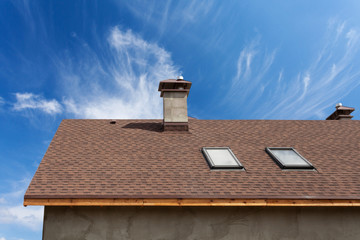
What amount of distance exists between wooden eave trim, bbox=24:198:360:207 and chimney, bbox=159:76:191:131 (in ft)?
14.5

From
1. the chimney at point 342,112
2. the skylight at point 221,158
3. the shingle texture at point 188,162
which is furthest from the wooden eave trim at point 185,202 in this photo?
the chimney at point 342,112

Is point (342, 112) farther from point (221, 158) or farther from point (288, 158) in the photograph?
point (221, 158)

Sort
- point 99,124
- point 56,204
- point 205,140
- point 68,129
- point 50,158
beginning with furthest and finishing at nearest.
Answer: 1. point 99,124
2. point 68,129
3. point 205,140
4. point 50,158
5. point 56,204

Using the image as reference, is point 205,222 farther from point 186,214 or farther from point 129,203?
point 129,203

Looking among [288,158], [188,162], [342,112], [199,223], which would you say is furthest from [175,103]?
[342,112]

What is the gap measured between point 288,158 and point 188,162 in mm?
3157

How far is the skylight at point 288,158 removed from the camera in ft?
26.5

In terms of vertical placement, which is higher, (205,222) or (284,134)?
(284,134)

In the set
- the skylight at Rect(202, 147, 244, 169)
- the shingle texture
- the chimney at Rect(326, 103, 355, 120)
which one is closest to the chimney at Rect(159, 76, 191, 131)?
the shingle texture

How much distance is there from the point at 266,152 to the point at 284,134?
221 centimetres

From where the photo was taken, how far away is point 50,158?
815cm

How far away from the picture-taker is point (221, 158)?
8.42 m

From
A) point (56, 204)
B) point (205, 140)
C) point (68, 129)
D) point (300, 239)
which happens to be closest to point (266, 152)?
point (205, 140)

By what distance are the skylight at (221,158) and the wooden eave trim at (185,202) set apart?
4.83 feet
